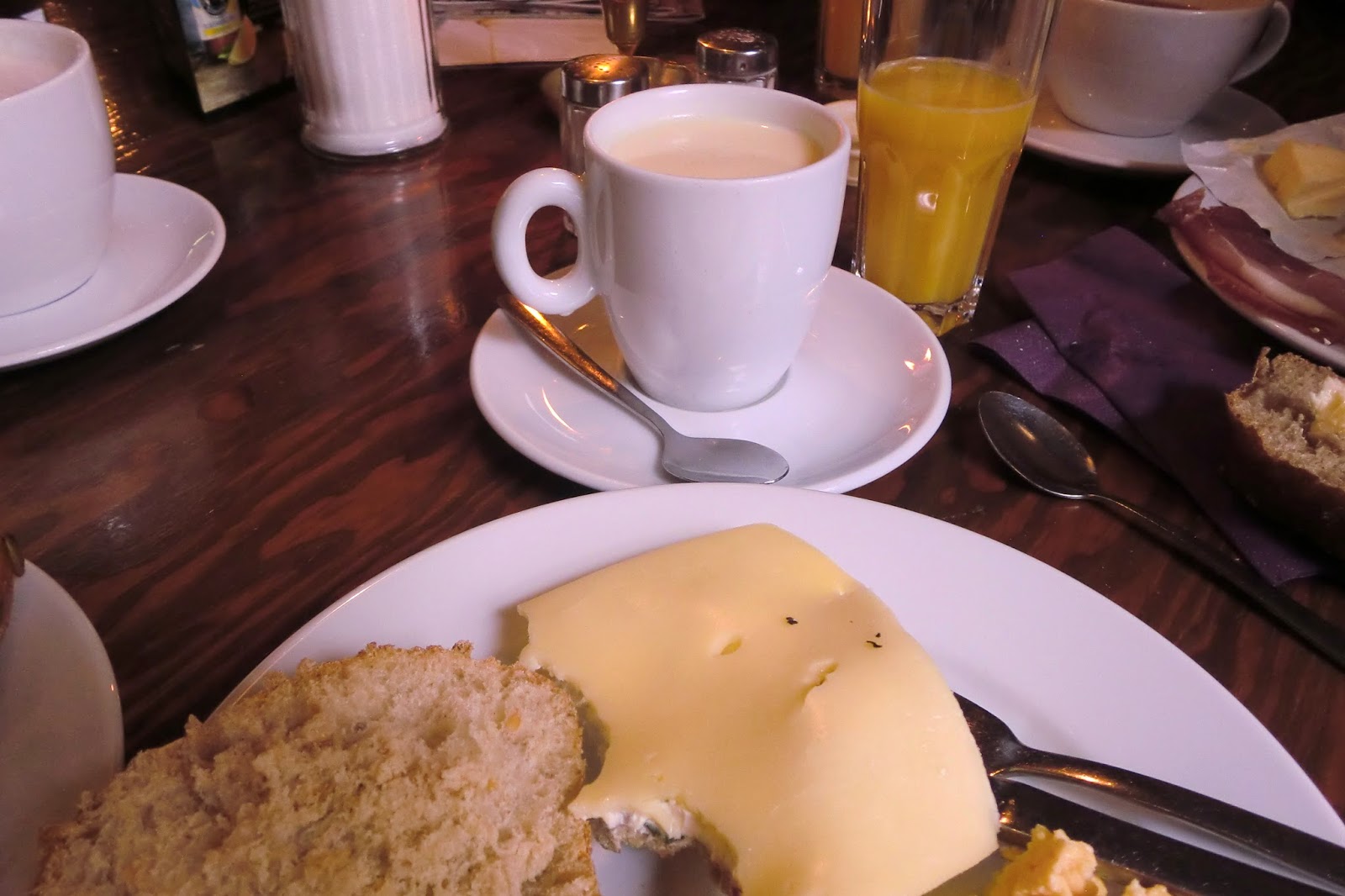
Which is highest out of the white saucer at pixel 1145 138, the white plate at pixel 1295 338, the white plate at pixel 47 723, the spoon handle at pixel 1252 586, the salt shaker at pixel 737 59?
the salt shaker at pixel 737 59

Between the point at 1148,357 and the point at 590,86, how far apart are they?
2.83 ft

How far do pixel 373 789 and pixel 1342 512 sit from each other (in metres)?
0.85

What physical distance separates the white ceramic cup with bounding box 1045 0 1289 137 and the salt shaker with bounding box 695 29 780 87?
45 centimetres

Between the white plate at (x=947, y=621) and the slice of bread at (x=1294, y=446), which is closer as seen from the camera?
the white plate at (x=947, y=621)

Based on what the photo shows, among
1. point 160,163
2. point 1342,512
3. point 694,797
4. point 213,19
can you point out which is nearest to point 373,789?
point 694,797

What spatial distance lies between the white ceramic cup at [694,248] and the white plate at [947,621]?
230mm

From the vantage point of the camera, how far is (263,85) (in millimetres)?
1758

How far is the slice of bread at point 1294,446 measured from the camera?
0.84 m

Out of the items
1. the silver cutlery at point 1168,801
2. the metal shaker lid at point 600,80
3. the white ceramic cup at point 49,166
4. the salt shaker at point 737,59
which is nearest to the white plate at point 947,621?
the silver cutlery at point 1168,801

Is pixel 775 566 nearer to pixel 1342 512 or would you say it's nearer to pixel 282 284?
pixel 1342 512

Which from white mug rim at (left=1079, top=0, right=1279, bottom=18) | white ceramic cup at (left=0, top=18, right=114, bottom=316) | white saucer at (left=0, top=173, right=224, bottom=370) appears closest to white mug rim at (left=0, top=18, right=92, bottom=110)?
white ceramic cup at (left=0, top=18, right=114, bottom=316)

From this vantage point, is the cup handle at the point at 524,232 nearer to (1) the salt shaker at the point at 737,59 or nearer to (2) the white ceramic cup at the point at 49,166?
(2) the white ceramic cup at the point at 49,166

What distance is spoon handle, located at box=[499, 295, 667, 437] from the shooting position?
3.19 ft

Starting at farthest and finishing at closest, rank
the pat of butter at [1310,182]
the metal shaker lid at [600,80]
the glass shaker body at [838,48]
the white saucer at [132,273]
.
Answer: the glass shaker body at [838,48] < the metal shaker lid at [600,80] < the pat of butter at [1310,182] < the white saucer at [132,273]
